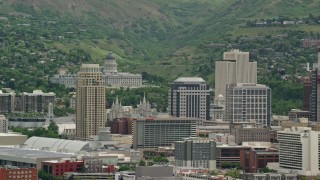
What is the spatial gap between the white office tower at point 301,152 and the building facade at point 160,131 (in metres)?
18.5

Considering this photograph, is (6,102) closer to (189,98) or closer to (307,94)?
(189,98)

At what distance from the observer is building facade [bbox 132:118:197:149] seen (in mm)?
149250

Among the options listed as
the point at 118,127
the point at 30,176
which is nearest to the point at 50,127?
the point at 118,127

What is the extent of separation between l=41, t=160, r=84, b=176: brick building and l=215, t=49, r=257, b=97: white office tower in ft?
159

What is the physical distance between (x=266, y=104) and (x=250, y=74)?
14509 millimetres

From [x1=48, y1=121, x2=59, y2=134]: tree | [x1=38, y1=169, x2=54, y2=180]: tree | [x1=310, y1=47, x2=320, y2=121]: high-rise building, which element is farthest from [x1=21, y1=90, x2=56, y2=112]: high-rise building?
[x1=38, y1=169, x2=54, y2=180]: tree

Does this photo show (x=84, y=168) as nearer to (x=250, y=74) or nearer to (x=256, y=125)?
(x=256, y=125)

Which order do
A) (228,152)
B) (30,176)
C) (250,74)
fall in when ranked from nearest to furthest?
(30,176) < (228,152) < (250,74)

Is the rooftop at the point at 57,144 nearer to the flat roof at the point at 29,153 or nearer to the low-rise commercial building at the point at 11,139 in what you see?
the low-rise commercial building at the point at 11,139

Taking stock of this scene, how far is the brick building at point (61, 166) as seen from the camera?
Answer: 129250 millimetres

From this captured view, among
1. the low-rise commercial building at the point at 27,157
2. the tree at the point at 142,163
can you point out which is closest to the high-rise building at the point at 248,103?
the tree at the point at 142,163

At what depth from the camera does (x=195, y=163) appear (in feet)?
447

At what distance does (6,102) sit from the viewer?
171625mm

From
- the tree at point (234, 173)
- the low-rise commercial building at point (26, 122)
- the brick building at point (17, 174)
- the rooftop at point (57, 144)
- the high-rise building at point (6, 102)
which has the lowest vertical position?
the tree at point (234, 173)
